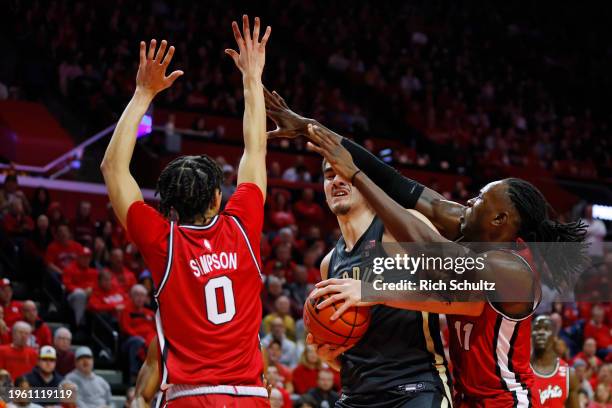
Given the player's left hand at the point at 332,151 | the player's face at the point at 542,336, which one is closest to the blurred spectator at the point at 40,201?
the player's face at the point at 542,336

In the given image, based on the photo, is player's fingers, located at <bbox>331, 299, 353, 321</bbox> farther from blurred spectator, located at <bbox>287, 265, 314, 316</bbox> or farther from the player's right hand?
blurred spectator, located at <bbox>287, 265, 314, 316</bbox>

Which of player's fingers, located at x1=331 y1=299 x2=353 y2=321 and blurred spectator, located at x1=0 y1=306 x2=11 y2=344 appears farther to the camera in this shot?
blurred spectator, located at x1=0 y1=306 x2=11 y2=344

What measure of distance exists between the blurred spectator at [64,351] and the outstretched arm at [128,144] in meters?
6.49

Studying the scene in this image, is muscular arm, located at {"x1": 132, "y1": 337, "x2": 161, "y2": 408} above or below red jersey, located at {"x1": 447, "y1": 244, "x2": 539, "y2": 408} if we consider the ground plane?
below

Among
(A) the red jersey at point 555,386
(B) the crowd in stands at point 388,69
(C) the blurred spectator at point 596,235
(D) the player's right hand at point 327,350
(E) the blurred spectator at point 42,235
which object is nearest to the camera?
(D) the player's right hand at point 327,350

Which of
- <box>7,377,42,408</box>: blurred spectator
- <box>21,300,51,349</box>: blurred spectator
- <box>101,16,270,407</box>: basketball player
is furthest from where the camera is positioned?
<box>21,300,51,349</box>: blurred spectator

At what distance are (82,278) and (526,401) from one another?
7.88 meters

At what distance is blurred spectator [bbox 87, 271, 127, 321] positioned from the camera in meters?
11.0

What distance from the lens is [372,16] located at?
24531 mm

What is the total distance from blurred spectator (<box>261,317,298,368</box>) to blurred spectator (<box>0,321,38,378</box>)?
270cm

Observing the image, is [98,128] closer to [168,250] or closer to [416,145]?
[416,145]

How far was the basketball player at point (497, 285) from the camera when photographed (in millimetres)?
4125

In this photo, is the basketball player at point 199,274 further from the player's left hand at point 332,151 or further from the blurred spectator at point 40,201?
the blurred spectator at point 40,201

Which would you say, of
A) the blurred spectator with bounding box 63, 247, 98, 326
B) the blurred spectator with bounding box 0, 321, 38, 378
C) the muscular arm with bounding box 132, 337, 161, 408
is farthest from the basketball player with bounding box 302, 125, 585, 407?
the blurred spectator with bounding box 63, 247, 98, 326
